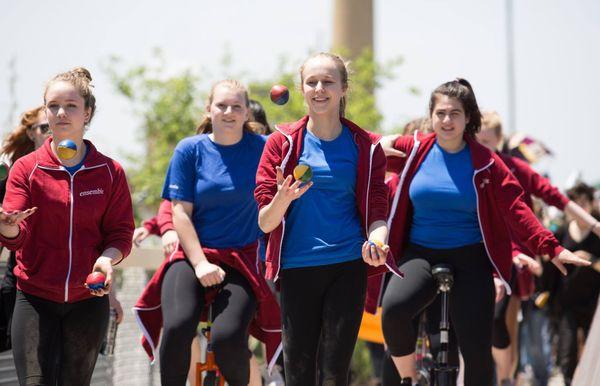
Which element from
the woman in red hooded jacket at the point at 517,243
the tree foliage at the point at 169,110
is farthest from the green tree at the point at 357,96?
the woman in red hooded jacket at the point at 517,243

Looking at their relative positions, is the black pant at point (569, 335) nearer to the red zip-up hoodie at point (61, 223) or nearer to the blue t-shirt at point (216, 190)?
the blue t-shirt at point (216, 190)

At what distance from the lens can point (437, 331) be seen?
7102mm

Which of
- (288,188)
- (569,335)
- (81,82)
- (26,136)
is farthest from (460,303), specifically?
(569,335)

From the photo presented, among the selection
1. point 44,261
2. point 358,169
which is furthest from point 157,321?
point 358,169

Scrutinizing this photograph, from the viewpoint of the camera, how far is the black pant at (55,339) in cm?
515

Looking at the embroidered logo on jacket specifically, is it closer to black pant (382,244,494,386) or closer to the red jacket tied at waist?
the red jacket tied at waist

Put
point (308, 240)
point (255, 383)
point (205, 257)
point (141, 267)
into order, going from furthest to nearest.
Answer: point (141, 267)
point (255, 383)
point (205, 257)
point (308, 240)

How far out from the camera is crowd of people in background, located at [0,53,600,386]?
5281 millimetres

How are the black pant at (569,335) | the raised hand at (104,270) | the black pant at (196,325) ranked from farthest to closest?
the black pant at (569,335), the black pant at (196,325), the raised hand at (104,270)

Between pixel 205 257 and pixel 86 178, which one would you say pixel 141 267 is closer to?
pixel 205 257

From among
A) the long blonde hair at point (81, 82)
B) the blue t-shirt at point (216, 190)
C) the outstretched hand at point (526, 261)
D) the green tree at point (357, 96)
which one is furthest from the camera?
the green tree at point (357, 96)

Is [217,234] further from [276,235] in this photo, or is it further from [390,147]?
[390,147]

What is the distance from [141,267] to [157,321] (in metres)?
2.33

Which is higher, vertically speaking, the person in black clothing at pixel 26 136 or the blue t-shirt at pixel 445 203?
the person in black clothing at pixel 26 136
